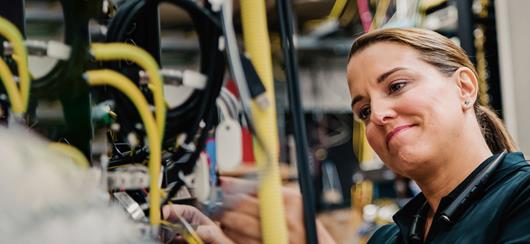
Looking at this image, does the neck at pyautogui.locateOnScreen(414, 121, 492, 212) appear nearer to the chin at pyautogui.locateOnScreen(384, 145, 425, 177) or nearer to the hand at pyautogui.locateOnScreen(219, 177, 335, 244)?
the chin at pyautogui.locateOnScreen(384, 145, 425, 177)

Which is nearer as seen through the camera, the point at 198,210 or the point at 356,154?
the point at 198,210

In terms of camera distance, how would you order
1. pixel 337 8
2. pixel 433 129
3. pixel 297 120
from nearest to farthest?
pixel 433 129 < pixel 297 120 < pixel 337 8

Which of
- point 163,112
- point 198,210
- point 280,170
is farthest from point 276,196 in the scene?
point 163,112

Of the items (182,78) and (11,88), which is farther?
(182,78)

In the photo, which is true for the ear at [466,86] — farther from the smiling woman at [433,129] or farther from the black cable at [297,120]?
the black cable at [297,120]

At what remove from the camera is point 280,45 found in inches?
52.4

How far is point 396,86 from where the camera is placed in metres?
1.18

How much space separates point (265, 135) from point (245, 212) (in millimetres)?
165

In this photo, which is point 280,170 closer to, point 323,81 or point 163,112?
point 163,112

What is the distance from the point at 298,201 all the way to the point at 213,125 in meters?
0.26

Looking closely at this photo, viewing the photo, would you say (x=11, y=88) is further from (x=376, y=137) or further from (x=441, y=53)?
(x=441, y=53)

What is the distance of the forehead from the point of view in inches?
46.6

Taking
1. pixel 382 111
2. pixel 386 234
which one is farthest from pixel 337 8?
pixel 386 234

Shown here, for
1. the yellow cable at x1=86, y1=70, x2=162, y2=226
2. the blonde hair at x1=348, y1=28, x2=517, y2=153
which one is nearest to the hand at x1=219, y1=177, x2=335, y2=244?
the yellow cable at x1=86, y1=70, x2=162, y2=226
